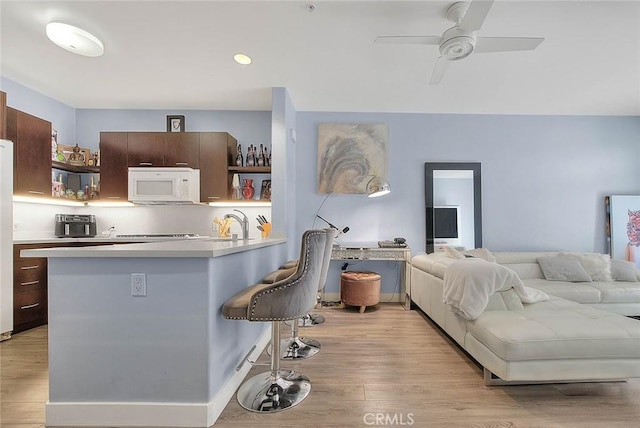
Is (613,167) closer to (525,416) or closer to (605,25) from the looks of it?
(605,25)

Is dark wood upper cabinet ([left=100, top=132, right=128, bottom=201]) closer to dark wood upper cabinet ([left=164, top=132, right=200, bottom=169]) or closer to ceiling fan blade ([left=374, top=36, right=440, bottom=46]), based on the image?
dark wood upper cabinet ([left=164, top=132, right=200, bottom=169])

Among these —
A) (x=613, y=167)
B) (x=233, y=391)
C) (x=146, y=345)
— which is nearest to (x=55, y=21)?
(x=146, y=345)

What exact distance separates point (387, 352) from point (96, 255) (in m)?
2.22

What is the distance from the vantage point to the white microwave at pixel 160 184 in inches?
151

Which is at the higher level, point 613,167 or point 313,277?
point 613,167

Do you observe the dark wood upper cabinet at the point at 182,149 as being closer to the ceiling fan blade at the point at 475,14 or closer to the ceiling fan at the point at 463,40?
the ceiling fan at the point at 463,40

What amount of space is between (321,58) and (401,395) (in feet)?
9.74

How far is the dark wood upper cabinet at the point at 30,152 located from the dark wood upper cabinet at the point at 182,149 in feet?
4.05

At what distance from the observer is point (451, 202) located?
14.0 feet

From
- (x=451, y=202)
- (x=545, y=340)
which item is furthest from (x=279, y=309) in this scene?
(x=451, y=202)

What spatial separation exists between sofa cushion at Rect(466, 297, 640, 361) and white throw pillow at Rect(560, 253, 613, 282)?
1780 mm

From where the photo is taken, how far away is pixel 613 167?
4250 millimetres

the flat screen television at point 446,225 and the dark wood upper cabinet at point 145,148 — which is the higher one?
the dark wood upper cabinet at point 145,148

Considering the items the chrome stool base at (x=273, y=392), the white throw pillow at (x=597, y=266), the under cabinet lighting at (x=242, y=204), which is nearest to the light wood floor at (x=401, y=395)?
the chrome stool base at (x=273, y=392)
